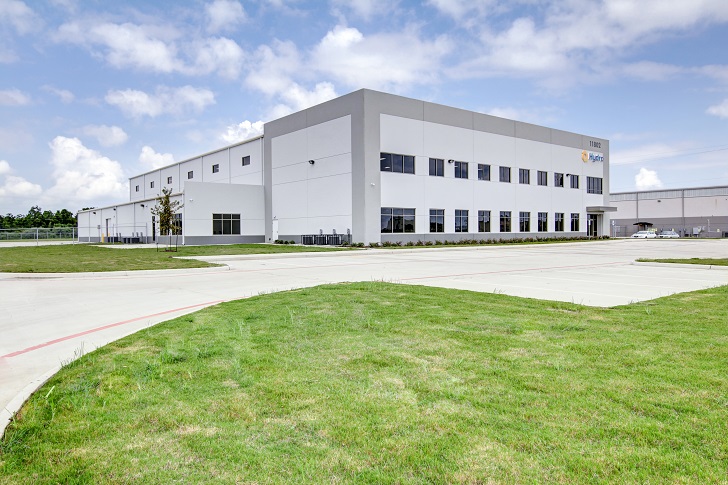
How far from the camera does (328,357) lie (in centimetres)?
580

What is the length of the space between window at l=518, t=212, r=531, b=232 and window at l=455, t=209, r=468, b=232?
28.1ft

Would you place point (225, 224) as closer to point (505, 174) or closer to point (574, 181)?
point (505, 174)

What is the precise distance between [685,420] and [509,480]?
1806 millimetres

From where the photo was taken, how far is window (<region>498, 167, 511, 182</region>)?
5188cm

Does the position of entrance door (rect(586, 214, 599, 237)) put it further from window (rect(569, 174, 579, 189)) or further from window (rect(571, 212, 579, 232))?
window (rect(569, 174, 579, 189))

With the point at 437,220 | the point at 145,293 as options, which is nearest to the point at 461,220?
the point at 437,220

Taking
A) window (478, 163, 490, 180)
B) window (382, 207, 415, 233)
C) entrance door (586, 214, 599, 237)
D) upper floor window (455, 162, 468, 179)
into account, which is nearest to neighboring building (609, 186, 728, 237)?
entrance door (586, 214, 599, 237)

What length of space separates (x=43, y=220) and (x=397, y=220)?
107861mm

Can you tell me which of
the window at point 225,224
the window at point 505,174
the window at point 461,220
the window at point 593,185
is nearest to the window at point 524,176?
the window at point 505,174

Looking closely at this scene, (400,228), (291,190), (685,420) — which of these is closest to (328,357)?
(685,420)

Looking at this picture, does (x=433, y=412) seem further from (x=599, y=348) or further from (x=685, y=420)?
(x=599, y=348)

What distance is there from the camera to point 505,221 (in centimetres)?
5231

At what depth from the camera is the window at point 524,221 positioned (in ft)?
177

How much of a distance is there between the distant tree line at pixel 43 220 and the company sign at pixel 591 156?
353ft
